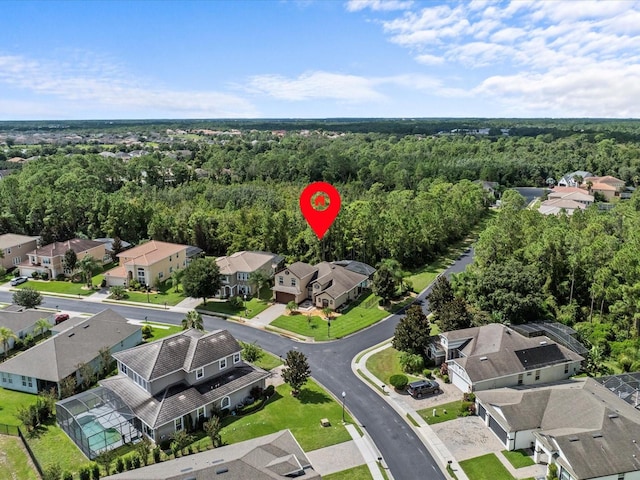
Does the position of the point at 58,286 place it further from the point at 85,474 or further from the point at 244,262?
the point at 85,474

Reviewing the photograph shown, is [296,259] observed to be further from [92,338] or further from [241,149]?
[241,149]

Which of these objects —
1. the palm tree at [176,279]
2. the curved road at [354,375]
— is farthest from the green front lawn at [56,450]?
the palm tree at [176,279]

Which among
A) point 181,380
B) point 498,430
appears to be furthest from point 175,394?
point 498,430

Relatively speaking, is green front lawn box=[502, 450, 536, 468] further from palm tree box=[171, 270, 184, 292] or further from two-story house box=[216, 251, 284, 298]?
palm tree box=[171, 270, 184, 292]

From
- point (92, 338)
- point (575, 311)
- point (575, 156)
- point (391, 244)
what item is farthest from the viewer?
point (575, 156)

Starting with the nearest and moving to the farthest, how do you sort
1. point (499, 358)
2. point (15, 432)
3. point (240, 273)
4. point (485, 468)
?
point (485, 468) → point (15, 432) → point (499, 358) → point (240, 273)

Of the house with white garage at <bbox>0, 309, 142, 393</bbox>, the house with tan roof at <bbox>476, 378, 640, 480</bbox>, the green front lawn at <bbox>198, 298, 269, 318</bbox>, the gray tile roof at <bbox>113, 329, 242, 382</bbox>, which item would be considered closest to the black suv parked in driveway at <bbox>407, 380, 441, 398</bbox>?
the house with tan roof at <bbox>476, 378, 640, 480</bbox>

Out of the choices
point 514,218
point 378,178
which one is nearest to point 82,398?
point 514,218
